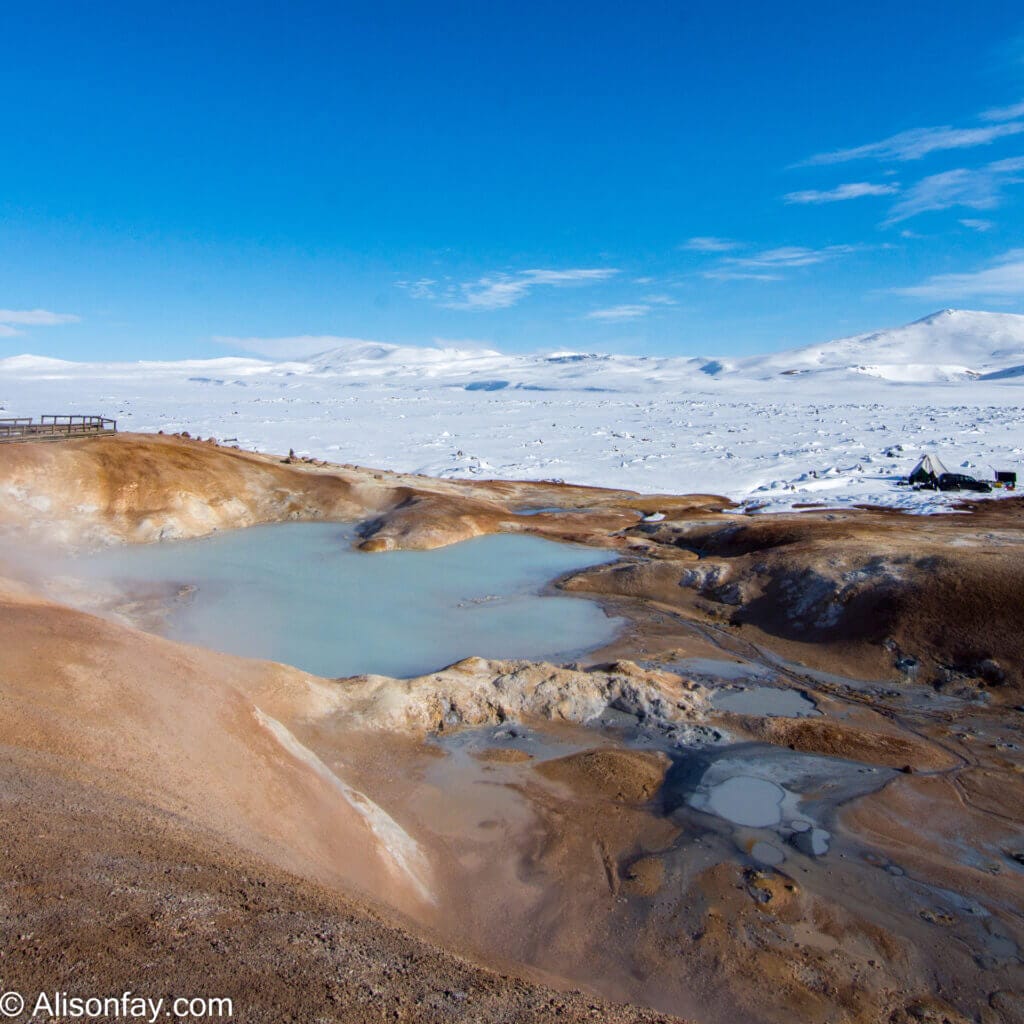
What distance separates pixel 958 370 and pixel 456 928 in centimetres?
16996

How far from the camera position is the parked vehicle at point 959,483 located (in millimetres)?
39500

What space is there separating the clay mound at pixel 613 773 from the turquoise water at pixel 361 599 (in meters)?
4.90

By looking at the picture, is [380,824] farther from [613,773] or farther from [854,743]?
[854,743]

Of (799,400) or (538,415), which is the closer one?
(538,415)

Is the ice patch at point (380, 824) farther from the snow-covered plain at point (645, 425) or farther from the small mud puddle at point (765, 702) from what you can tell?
the snow-covered plain at point (645, 425)

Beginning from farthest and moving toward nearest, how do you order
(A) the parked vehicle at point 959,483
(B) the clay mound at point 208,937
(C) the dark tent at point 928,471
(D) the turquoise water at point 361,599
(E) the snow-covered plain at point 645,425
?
(E) the snow-covered plain at point 645,425, (C) the dark tent at point 928,471, (A) the parked vehicle at point 959,483, (D) the turquoise water at point 361,599, (B) the clay mound at point 208,937

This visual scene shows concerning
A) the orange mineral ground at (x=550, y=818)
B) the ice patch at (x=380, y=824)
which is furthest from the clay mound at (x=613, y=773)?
the ice patch at (x=380, y=824)

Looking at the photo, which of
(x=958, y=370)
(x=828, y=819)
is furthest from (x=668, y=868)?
(x=958, y=370)

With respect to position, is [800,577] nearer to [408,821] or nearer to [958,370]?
[408,821]

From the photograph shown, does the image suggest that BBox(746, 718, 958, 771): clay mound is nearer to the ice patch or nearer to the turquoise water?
the turquoise water

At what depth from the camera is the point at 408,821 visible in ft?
36.5

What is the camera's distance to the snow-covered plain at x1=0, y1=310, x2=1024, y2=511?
4797cm

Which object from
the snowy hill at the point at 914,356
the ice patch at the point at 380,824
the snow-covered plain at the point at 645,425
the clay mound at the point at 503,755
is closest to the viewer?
the ice patch at the point at 380,824

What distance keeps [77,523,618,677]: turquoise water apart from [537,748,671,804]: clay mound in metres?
4.90
